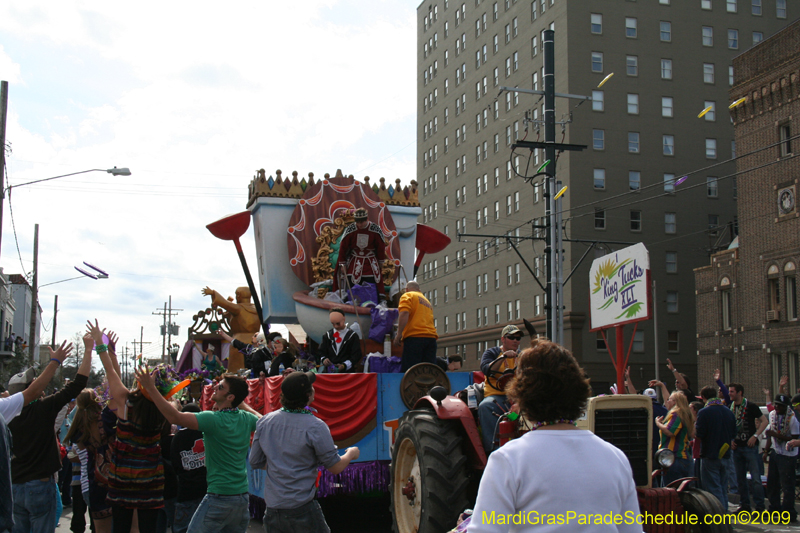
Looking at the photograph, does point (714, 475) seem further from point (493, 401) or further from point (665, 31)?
point (665, 31)

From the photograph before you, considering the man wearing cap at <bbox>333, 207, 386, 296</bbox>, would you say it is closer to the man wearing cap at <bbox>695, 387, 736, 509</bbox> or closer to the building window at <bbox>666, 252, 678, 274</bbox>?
the man wearing cap at <bbox>695, 387, 736, 509</bbox>

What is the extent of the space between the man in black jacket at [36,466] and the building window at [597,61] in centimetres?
5101

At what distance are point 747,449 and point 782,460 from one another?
1.67ft

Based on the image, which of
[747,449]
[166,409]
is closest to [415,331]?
[166,409]

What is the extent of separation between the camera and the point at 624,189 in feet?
172

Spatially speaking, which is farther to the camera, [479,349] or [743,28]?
[479,349]

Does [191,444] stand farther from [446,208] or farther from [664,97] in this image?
[446,208]

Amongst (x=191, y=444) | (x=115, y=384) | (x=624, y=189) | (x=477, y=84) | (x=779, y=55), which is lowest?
(x=191, y=444)

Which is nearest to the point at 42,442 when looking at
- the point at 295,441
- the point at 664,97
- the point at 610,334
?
the point at 295,441

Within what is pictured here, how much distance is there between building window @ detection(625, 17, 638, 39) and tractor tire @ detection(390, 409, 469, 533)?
51.9m

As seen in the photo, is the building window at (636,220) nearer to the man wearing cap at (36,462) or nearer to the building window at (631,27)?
the building window at (631,27)

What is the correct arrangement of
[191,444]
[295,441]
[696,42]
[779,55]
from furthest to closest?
[696,42] → [779,55] → [191,444] → [295,441]

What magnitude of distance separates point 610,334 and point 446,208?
22.0 m

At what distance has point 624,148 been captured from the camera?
2079 inches
